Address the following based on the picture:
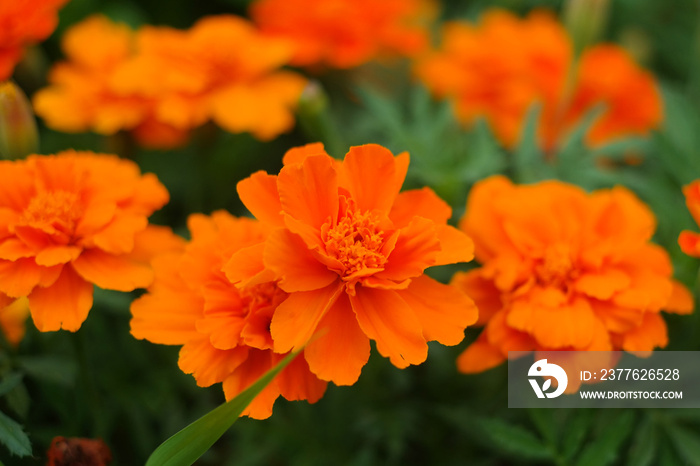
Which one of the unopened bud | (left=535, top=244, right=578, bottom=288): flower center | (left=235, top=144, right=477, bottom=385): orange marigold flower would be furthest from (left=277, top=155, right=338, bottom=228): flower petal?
the unopened bud

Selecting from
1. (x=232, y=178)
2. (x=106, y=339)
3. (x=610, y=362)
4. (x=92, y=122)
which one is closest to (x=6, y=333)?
(x=106, y=339)

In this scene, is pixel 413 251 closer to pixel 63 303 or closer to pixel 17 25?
pixel 63 303

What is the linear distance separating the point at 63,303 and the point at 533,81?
824 millimetres

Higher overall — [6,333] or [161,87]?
[161,87]

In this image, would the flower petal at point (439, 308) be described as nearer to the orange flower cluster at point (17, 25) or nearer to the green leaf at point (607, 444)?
the green leaf at point (607, 444)

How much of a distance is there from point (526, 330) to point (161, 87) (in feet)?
1.86

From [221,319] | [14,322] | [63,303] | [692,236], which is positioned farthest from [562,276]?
[14,322]

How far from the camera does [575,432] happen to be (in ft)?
2.06

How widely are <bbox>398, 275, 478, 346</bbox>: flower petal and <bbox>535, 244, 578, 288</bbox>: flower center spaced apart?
0.40 feet

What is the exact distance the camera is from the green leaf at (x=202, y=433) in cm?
46

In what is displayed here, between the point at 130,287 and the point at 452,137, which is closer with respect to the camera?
the point at 130,287

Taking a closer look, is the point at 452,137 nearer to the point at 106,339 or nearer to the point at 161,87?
the point at 161,87

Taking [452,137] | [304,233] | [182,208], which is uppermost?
[304,233]

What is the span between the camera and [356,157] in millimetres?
522
